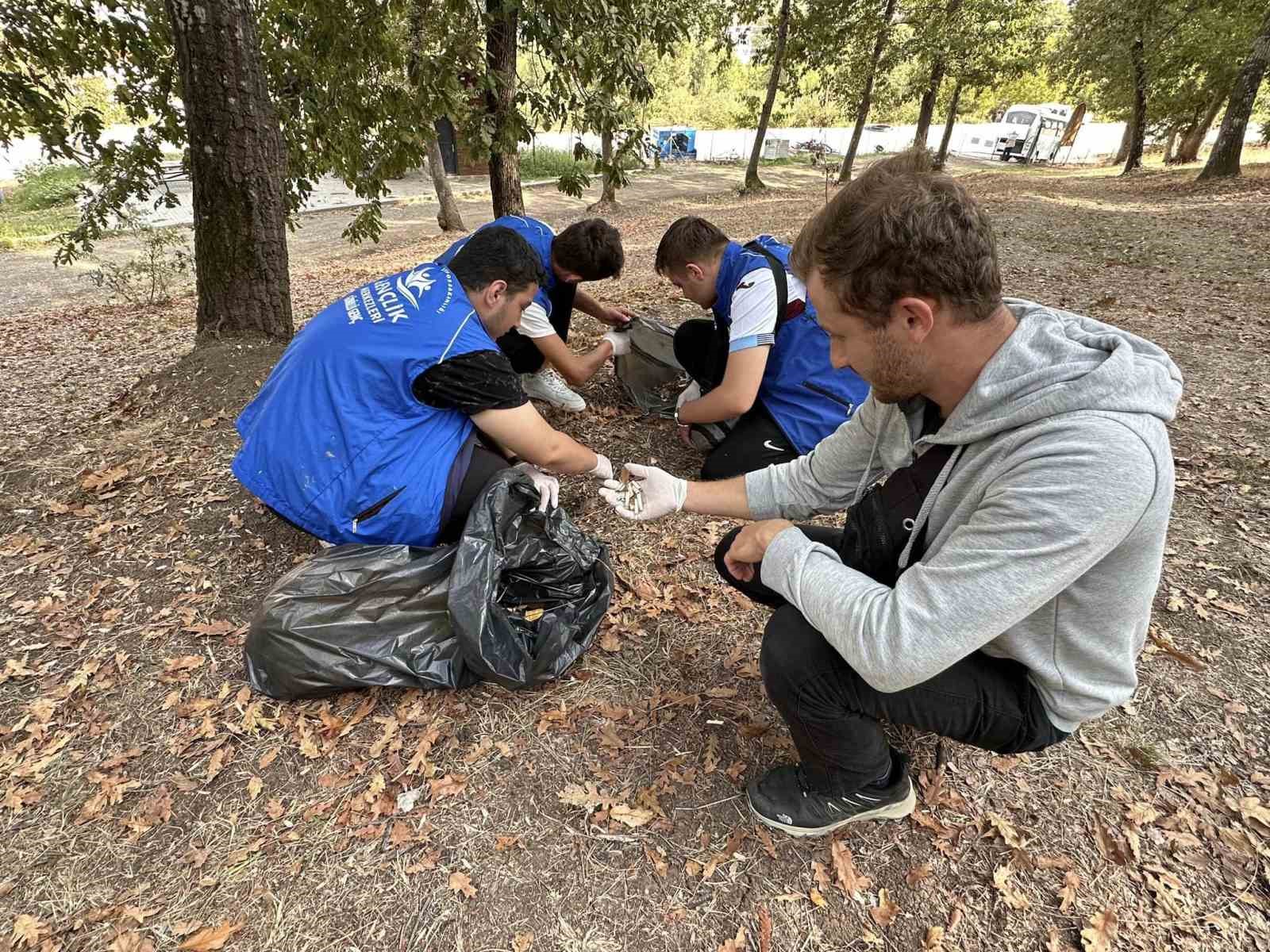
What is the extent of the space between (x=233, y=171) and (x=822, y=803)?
14.3ft

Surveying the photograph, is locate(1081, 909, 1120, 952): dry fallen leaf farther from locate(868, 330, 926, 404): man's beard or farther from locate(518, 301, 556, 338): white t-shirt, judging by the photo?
locate(518, 301, 556, 338): white t-shirt

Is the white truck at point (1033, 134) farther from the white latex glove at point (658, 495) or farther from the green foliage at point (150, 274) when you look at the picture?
the white latex glove at point (658, 495)

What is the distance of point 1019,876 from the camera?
1.71 meters

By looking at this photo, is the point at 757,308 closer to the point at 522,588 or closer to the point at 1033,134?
the point at 522,588

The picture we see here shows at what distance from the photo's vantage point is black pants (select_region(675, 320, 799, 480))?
3.22m

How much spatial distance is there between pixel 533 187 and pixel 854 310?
25.2m

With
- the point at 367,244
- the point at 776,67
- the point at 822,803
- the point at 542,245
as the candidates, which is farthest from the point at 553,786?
the point at 776,67

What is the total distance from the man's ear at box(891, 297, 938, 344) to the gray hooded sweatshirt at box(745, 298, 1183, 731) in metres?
0.15

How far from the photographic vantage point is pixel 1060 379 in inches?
47.3

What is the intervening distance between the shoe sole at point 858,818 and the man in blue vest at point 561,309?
103 inches

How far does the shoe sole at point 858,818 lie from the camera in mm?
1755

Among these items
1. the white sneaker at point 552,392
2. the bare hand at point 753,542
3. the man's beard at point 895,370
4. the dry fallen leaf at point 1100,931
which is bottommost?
the dry fallen leaf at point 1100,931

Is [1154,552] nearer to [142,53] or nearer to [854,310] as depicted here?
[854,310]

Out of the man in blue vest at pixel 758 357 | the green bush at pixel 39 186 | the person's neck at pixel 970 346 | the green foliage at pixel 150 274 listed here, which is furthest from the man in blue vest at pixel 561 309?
the green bush at pixel 39 186
